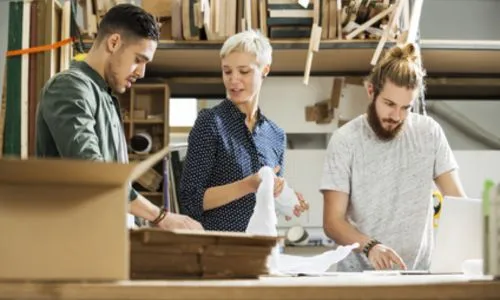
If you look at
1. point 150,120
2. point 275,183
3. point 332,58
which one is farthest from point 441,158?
point 150,120

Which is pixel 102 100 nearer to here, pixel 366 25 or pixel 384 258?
pixel 384 258

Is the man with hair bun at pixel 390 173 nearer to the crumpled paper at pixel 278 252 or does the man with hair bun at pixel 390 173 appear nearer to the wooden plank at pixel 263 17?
the crumpled paper at pixel 278 252

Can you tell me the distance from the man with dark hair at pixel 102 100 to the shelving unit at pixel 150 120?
218 cm

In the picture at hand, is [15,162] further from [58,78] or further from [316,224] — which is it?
[316,224]

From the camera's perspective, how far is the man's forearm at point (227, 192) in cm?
252

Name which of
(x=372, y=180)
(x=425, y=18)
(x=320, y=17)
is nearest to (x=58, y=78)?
(x=372, y=180)

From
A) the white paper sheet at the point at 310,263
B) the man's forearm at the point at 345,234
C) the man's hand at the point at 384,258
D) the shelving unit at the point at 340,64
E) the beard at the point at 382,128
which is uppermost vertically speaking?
the shelving unit at the point at 340,64

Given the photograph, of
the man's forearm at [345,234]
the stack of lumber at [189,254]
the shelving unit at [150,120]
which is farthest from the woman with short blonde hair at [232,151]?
the shelving unit at [150,120]

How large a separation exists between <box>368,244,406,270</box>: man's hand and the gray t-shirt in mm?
152

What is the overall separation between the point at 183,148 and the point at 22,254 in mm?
3799

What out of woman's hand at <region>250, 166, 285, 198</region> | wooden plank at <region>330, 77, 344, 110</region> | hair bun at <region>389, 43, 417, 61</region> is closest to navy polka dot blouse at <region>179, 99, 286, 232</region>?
woman's hand at <region>250, 166, 285, 198</region>

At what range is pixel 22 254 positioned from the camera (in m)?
1.04

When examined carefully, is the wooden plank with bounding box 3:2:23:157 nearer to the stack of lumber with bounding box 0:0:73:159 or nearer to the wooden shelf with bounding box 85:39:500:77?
the stack of lumber with bounding box 0:0:73:159

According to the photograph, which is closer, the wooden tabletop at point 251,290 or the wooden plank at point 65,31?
the wooden tabletop at point 251,290
